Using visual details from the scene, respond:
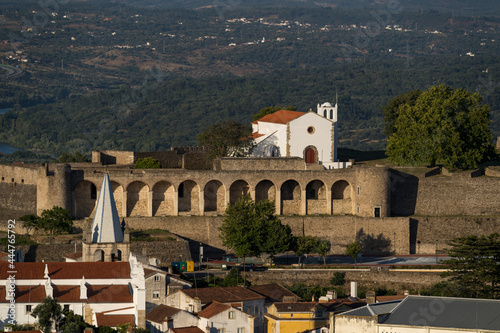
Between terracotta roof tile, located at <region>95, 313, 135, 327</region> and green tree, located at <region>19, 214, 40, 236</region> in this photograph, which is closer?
terracotta roof tile, located at <region>95, 313, 135, 327</region>

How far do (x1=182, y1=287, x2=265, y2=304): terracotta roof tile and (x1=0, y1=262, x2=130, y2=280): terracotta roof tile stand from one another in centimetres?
342

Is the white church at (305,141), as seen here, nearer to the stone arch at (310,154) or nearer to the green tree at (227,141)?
the stone arch at (310,154)

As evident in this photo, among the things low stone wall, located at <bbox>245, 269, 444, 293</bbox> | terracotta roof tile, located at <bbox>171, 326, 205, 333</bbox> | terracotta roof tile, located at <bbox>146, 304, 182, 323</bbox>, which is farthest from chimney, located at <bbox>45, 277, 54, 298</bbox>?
low stone wall, located at <bbox>245, 269, 444, 293</bbox>

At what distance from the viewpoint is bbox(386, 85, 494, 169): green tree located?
81562 millimetres

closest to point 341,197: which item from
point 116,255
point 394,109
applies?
point 394,109

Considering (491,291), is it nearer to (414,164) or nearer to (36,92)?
(414,164)

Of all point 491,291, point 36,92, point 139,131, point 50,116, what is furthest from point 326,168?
point 36,92

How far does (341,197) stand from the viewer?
79.3m

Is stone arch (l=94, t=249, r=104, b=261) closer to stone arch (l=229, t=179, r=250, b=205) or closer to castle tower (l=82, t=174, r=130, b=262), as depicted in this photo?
castle tower (l=82, t=174, r=130, b=262)

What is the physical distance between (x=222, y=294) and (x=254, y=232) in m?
10.8

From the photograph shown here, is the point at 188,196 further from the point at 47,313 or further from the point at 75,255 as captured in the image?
the point at 47,313

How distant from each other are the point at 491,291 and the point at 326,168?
22076mm

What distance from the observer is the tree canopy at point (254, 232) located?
234 ft

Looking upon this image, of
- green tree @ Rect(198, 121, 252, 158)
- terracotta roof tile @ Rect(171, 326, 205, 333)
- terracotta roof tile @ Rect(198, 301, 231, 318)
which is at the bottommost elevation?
terracotta roof tile @ Rect(171, 326, 205, 333)
